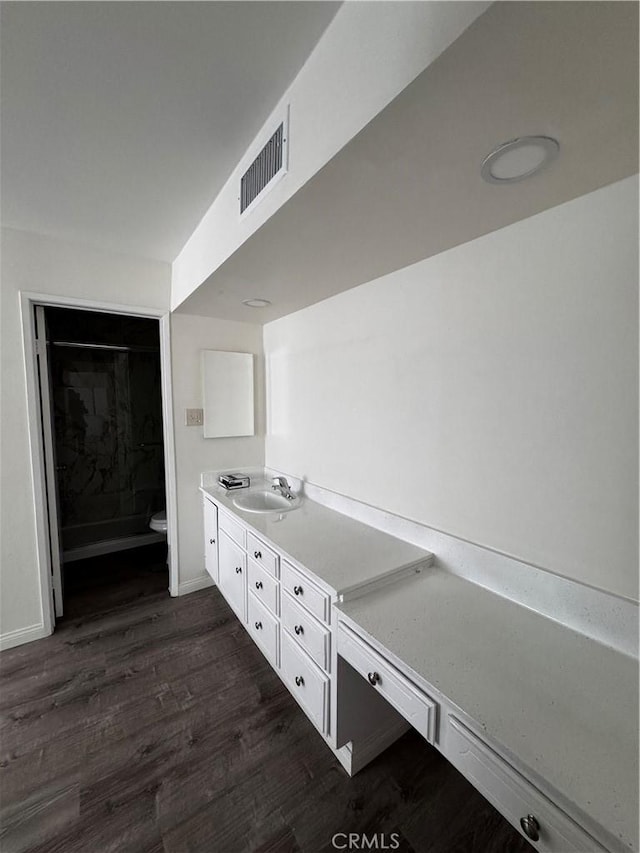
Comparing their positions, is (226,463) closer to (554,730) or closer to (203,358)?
(203,358)

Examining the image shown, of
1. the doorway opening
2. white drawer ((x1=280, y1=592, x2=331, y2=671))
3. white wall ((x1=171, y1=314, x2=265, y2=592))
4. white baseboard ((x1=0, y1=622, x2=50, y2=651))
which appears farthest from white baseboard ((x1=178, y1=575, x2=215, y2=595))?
white drawer ((x1=280, y1=592, x2=331, y2=671))

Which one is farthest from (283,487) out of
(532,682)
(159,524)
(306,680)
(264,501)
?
(532,682)

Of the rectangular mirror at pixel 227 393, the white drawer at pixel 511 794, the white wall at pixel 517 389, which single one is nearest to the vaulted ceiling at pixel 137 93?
the white wall at pixel 517 389

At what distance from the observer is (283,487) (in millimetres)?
2398

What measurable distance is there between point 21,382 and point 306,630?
6.88ft

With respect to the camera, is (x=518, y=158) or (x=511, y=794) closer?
(x=511, y=794)

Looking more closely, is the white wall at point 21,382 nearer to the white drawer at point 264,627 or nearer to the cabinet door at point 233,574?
the cabinet door at point 233,574

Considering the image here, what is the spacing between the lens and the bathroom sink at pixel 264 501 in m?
2.21

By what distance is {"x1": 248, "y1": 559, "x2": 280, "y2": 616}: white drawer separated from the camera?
1.61 m

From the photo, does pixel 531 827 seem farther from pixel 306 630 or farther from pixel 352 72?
pixel 352 72

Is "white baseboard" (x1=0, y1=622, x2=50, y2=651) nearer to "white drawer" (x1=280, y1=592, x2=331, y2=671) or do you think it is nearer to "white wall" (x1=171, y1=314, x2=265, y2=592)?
"white wall" (x1=171, y1=314, x2=265, y2=592)

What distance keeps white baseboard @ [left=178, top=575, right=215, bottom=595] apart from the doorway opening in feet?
1.05

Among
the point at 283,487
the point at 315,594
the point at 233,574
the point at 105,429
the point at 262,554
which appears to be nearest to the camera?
the point at 315,594

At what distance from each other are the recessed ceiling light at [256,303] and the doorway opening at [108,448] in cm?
124
